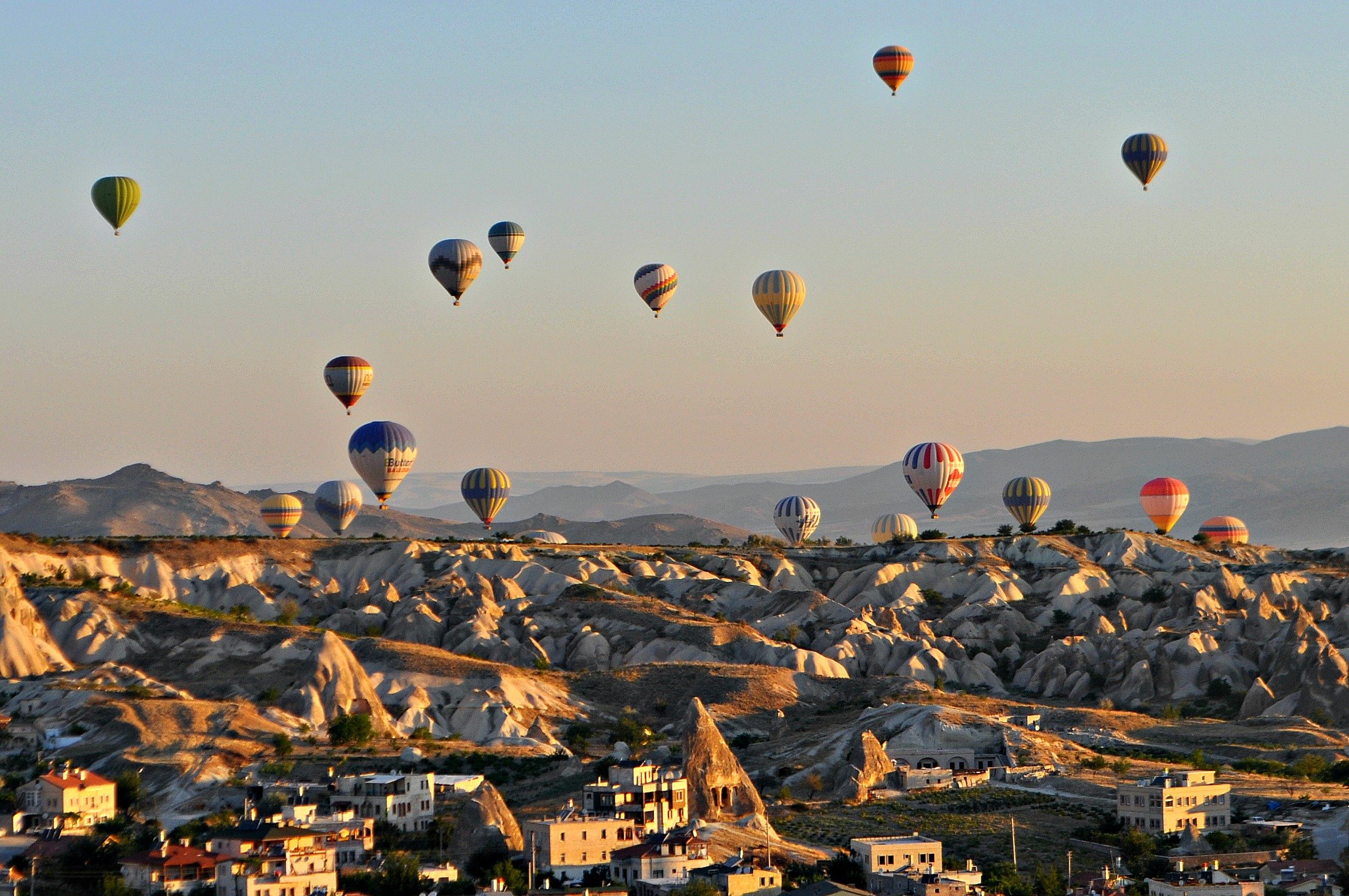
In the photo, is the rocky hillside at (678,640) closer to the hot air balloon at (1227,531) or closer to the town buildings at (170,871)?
the town buildings at (170,871)

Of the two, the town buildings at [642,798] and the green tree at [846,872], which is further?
the town buildings at [642,798]

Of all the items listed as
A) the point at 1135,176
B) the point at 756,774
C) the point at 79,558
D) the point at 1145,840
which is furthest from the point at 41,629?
the point at 1135,176

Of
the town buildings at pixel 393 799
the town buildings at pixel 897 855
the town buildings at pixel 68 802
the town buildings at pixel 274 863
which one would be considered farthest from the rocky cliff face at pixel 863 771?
the town buildings at pixel 68 802

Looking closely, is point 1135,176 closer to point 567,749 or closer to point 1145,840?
point 567,749

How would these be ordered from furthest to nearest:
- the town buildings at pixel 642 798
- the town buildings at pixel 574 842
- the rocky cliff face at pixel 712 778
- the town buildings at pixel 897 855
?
the rocky cliff face at pixel 712 778 < the town buildings at pixel 642 798 < the town buildings at pixel 574 842 < the town buildings at pixel 897 855

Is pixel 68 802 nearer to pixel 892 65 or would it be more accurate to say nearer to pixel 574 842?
pixel 574 842

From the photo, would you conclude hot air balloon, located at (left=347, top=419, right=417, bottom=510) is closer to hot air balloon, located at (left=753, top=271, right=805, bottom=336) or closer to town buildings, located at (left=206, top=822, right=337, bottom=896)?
hot air balloon, located at (left=753, top=271, right=805, bottom=336)

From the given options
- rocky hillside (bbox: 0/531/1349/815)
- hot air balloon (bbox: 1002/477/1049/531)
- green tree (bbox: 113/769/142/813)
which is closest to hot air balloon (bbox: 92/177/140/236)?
rocky hillside (bbox: 0/531/1349/815)
